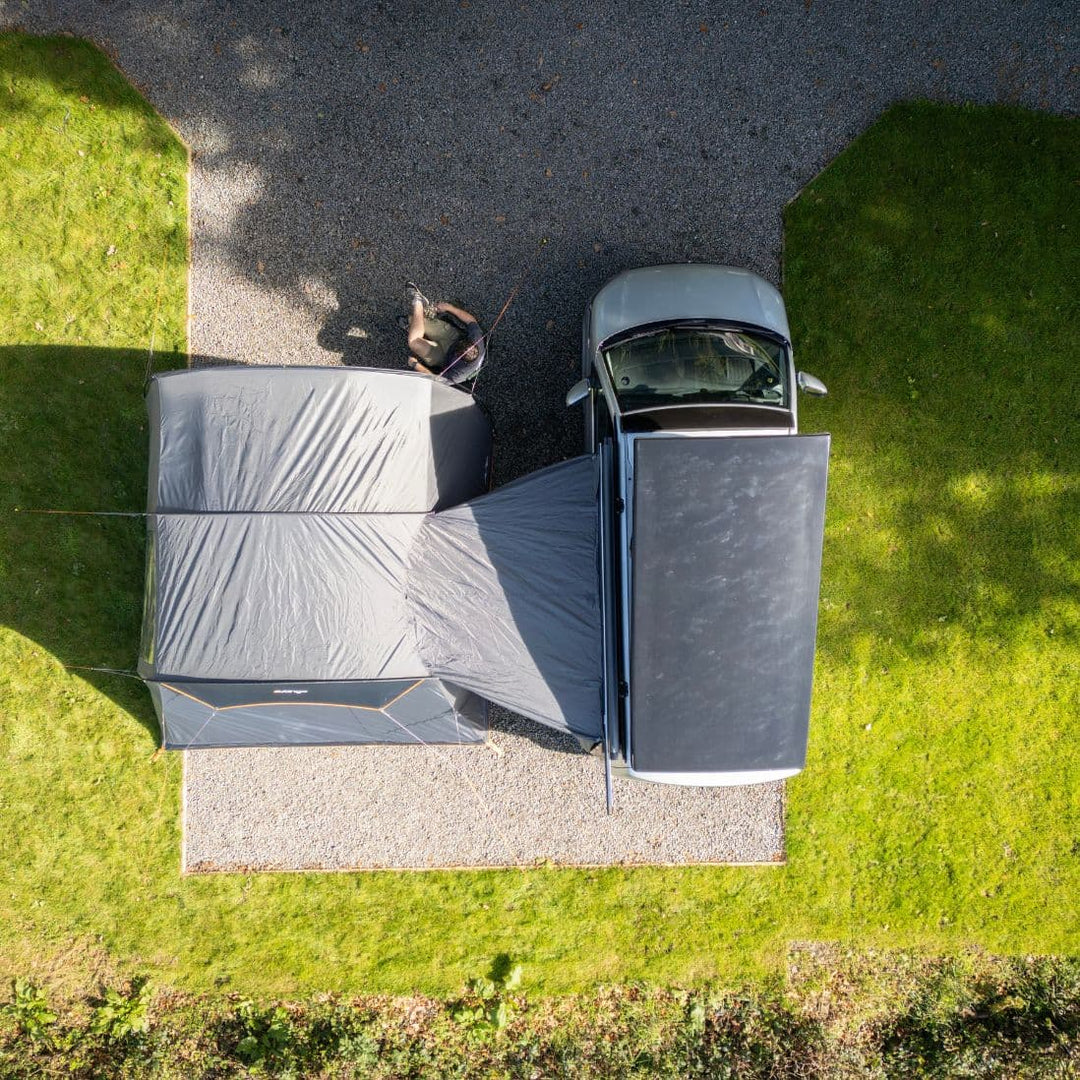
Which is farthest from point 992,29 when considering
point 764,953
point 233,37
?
point 764,953

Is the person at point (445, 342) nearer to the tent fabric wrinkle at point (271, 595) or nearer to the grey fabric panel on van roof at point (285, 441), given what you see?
the grey fabric panel on van roof at point (285, 441)

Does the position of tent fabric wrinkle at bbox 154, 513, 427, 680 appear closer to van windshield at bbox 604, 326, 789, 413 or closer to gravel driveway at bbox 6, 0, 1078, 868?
gravel driveway at bbox 6, 0, 1078, 868

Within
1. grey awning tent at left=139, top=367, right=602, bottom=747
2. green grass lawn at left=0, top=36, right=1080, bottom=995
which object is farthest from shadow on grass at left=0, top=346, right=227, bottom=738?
grey awning tent at left=139, top=367, right=602, bottom=747

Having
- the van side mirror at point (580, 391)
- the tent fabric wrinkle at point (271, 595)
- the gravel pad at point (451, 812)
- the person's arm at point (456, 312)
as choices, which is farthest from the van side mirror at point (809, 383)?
the gravel pad at point (451, 812)

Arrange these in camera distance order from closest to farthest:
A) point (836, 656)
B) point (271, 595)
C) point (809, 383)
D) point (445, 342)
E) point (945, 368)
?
point (271, 595) < point (809, 383) < point (445, 342) < point (945, 368) < point (836, 656)

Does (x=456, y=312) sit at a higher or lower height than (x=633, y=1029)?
higher

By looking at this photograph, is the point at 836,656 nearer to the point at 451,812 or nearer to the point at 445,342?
the point at 451,812

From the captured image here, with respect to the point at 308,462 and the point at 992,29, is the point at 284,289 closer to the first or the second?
the point at 308,462

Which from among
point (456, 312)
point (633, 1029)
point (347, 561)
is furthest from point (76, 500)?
point (633, 1029)
